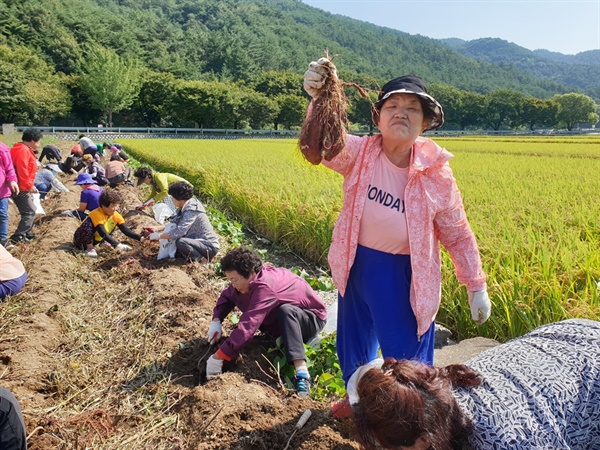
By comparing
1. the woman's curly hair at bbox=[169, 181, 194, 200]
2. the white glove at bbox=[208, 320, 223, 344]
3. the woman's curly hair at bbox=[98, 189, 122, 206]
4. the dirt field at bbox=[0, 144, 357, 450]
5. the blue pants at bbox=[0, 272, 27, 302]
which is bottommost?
the dirt field at bbox=[0, 144, 357, 450]

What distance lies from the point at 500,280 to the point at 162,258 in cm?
336

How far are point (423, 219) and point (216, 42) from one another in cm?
8840

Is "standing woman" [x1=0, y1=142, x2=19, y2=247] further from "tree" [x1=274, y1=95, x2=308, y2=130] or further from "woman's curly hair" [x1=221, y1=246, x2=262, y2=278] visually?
"tree" [x1=274, y1=95, x2=308, y2=130]

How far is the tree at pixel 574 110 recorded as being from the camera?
7894cm

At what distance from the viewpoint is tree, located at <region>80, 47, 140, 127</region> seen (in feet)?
156

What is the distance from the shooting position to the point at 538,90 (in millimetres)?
141500

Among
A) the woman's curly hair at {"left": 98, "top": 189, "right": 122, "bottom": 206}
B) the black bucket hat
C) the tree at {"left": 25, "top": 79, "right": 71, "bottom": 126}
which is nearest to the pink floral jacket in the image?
the black bucket hat

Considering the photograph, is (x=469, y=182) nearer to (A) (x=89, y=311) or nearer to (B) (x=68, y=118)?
(A) (x=89, y=311)

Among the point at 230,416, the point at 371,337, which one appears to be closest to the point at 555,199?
the point at 371,337

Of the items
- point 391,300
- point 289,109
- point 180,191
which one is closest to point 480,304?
point 391,300

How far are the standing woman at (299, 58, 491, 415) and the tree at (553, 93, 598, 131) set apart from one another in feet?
295

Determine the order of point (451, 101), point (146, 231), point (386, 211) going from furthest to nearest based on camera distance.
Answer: point (451, 101), point (146, 231), point (386, 211)

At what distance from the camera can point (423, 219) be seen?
1919mm

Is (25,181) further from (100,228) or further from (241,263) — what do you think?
(241,263)
